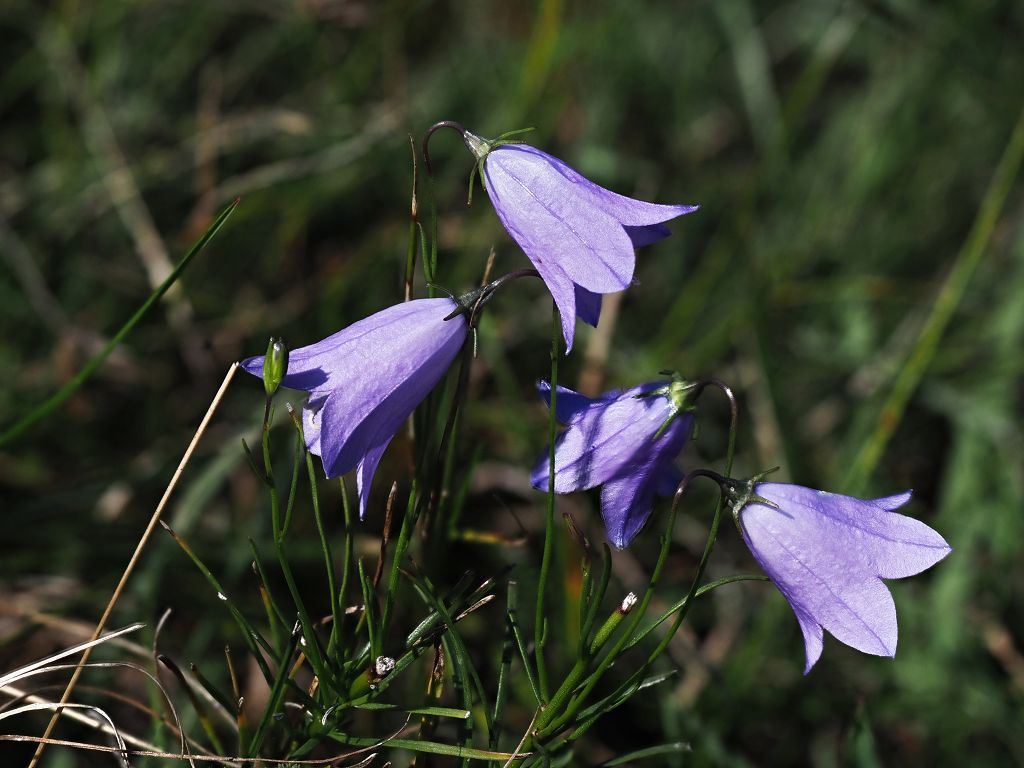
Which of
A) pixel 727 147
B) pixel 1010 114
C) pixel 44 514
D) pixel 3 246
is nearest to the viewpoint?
pixel 44 514

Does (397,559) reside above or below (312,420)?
below

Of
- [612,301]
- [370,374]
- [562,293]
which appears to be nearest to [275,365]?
[370,374]

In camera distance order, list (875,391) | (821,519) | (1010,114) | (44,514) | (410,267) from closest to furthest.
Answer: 1. (821,519)
2. (410,267)
3. (44,514)
4. (875,391)
5. (1010,114)

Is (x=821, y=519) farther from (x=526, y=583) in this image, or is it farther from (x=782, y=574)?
(x=526, y=583)

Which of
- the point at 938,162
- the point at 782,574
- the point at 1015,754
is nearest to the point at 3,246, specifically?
the point at 782,574

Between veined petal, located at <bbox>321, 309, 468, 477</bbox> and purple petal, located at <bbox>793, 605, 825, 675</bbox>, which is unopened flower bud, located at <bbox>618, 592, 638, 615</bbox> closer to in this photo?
purple petal, located at <bbox>793, 605, 825, 675</bbox>

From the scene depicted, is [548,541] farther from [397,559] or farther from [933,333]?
[933,333]

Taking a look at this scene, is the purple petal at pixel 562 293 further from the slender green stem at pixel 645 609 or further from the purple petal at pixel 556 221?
the slender green stem at pixel 645 609

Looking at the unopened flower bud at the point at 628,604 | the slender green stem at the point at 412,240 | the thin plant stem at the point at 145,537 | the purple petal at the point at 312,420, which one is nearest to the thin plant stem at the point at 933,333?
the unopened flower bud at the point at 628,604
